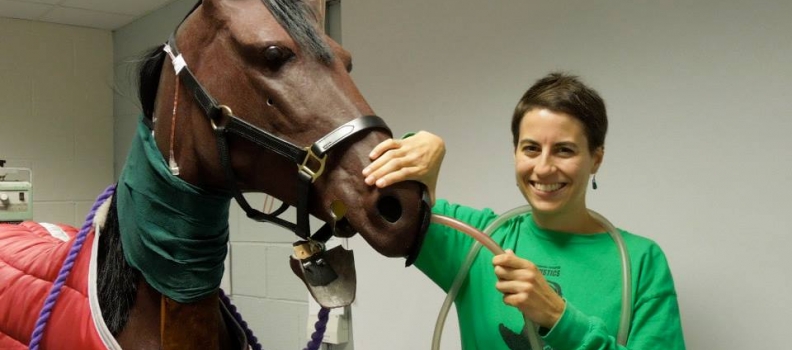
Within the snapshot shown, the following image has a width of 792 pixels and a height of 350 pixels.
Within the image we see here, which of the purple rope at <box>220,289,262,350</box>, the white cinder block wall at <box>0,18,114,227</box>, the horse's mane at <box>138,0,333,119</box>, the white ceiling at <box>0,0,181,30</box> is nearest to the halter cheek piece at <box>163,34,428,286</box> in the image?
the horse's mane at <box>138,0,333,119</box>

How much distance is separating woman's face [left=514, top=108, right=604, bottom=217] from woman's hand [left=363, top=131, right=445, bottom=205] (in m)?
0.33

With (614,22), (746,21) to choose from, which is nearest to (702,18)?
(746,21)

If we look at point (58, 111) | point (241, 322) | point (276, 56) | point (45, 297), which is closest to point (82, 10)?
point (58, 111)

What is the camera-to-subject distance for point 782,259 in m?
1.17

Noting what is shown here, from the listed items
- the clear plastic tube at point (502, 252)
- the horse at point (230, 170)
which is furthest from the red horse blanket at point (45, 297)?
the clear plastic tube at point (502, 252)

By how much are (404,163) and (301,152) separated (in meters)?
0.12

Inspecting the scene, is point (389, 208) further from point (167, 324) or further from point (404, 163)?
point (167, 324)

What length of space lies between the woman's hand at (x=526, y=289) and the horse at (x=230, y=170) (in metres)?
0.17

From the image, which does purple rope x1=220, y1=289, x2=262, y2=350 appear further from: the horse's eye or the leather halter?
the horse's eye

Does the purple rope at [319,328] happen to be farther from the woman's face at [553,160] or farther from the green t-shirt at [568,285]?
the woman's face at [553,160]

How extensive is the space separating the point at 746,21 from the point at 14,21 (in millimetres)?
3322

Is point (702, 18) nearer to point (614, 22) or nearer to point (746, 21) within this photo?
point (746, 21)

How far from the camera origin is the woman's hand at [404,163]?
2.28 feet

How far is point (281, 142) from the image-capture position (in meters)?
0.76
